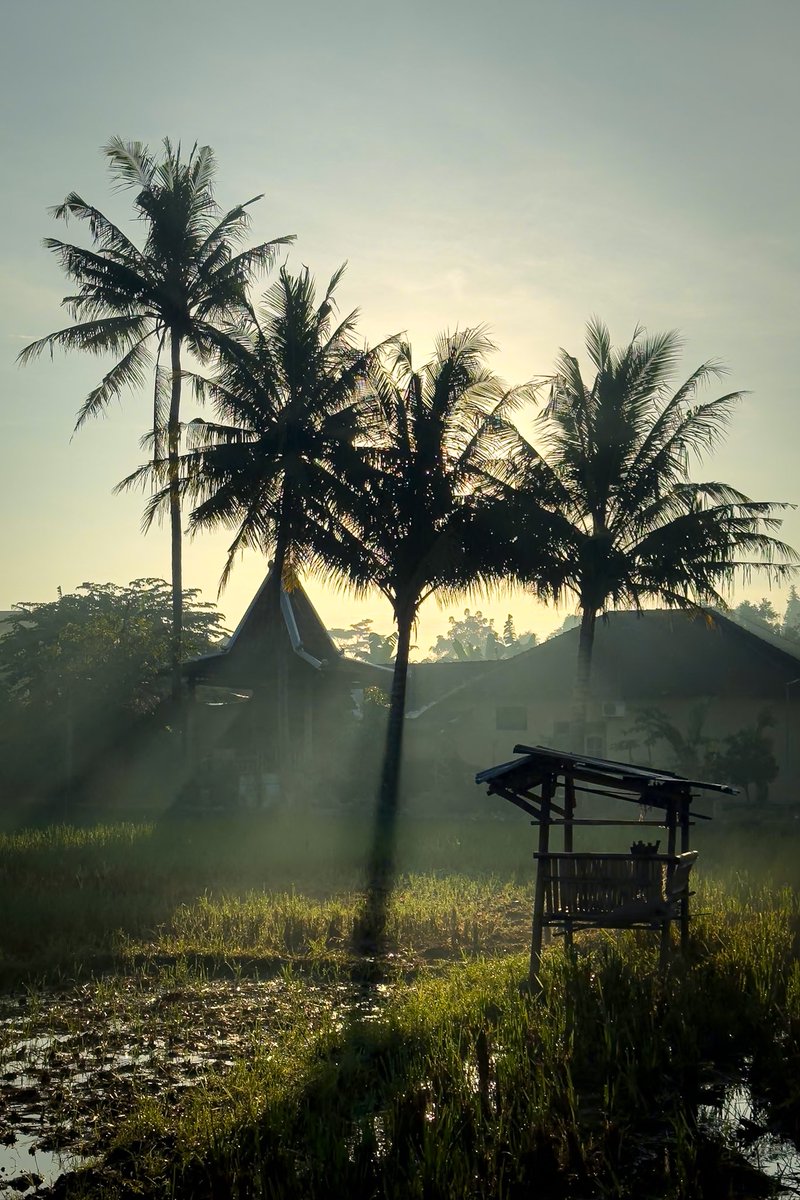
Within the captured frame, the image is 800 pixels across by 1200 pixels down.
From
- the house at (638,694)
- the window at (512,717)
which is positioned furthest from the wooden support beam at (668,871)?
the window at (512,717)

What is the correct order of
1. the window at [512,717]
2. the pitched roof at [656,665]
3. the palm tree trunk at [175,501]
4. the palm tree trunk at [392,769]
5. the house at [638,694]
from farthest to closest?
the window at [512,717], the pitched roof at [656,665], the house at [638,694], the palm tree trunk at [175,501], the palm tree trunk at [392,769]

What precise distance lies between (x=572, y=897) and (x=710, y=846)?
1138 centimetres

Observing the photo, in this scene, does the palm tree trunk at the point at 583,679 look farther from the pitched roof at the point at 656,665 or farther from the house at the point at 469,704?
the pitched roof at the point at 656,665

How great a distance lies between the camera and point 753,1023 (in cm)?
888

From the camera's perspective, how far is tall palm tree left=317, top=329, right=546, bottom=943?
24.7m

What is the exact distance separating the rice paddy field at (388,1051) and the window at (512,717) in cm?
1805

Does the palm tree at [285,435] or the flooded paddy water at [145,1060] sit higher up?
the palm tree at [285,435]

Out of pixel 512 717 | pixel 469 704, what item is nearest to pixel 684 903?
pixel 512 717

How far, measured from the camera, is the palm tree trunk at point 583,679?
26.3 m

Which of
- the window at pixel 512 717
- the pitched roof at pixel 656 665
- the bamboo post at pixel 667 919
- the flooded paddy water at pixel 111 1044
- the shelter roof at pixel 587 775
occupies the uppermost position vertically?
the pitched roof at pixel 656 665

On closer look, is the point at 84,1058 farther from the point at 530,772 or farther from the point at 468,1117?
the point at 530,772

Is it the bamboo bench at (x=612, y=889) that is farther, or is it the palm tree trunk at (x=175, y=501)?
the palm tree trunk at (x=175, y=501)

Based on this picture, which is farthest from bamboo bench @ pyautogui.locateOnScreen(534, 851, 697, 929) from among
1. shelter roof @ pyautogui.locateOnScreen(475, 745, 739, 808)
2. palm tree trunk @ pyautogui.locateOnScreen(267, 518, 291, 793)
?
palm tree trunk @ pyautogui.locateOnScreen(267, 518, 291, 793)

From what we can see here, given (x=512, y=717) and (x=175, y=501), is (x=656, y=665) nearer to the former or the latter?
(x=512, y=717)
